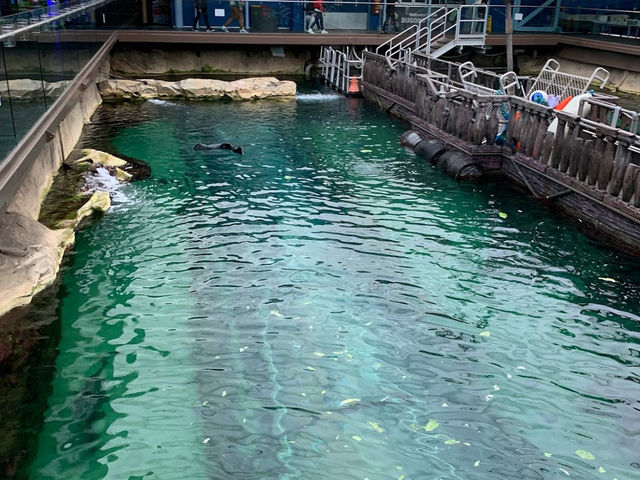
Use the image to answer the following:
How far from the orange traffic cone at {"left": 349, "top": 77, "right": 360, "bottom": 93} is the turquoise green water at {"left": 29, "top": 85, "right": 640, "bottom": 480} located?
11.2m

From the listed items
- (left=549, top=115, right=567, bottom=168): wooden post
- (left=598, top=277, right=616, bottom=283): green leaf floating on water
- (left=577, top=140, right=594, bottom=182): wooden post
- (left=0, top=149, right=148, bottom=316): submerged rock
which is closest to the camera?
(left=0, top=149, right=148, bottom=316): submerged rock

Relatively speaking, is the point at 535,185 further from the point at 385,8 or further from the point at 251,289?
the point at 385,8

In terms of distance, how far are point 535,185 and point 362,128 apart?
7.10 m

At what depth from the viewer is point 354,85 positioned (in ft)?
79.0

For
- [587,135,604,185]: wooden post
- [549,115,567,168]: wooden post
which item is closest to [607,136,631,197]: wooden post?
[587,135,604,185]: wooden post

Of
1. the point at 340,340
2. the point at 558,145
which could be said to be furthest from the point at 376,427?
the point at 558,145

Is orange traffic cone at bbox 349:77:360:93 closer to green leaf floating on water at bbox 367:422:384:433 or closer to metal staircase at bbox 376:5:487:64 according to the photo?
metal staircase at bbox 376:5:487:64

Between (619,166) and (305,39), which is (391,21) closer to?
(305,39)

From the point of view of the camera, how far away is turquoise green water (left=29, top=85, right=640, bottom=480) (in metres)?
6.02

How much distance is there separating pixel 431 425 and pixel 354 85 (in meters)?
19.3

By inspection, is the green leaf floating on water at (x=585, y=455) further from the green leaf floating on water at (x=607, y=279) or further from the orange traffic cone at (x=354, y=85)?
the orange traffic cone at (x=354, y=85)

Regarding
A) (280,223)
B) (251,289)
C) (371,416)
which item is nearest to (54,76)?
(280,223)

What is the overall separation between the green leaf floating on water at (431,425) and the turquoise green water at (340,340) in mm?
20

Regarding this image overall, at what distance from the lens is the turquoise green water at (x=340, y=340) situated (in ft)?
19.7
